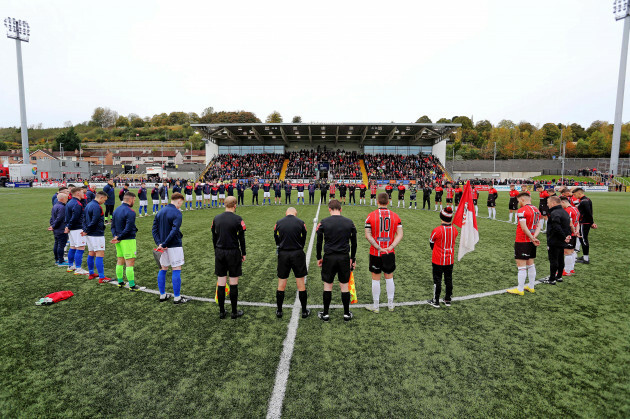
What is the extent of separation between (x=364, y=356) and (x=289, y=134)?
167 ft

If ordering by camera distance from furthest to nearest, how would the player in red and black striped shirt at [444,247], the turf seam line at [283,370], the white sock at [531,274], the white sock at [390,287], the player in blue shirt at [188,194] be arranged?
the player in blue shirt at [188,194]
the white sock at [531,274]
the white sock at [390,287]
the player in red and black striped shirt at [444,247]
the turf seam line at [283,370]

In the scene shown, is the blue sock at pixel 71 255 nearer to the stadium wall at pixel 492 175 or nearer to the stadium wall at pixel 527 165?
the stadium wall at pixel 492 175

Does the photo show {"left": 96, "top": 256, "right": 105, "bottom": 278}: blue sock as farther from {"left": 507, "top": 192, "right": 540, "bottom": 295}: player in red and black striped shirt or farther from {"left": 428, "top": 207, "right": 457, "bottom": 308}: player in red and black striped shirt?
{"left": 507, "top": 192, "right": 540, "bottom": 295}: player in red and black striped shirt

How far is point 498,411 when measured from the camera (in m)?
3.17

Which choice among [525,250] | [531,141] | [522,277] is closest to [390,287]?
[522,277]

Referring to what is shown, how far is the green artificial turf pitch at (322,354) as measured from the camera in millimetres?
3270

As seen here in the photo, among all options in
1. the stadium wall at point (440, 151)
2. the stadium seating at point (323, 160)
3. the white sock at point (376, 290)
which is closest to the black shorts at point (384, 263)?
the white sock at point (376, 290)

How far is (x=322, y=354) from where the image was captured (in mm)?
4180

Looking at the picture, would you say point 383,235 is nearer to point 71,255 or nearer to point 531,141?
point 71,255

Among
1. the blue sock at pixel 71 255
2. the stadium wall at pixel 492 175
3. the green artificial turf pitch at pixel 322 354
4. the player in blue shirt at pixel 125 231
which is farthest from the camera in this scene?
the stadium wall at pixel 492 175

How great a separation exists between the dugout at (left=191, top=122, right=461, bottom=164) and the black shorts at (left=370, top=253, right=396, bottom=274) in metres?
43.8

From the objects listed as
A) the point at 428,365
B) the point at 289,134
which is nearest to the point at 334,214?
the point at 428,365

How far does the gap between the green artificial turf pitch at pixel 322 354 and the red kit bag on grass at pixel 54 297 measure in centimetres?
16

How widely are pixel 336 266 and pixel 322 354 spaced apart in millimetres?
1332
